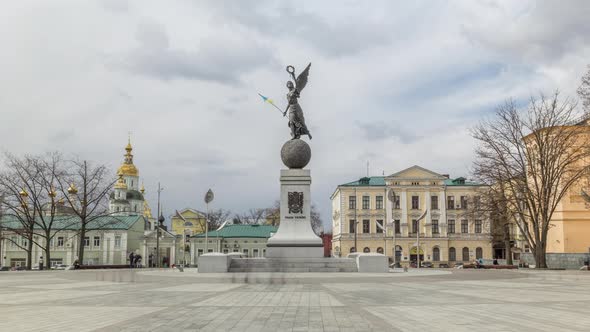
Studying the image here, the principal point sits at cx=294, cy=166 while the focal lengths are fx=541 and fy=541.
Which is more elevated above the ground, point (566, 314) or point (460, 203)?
point (460, 203)

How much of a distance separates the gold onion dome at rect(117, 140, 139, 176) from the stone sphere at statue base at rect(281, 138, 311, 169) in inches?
3512

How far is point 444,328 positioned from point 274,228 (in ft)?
259

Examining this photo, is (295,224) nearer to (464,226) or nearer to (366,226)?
(366,226)

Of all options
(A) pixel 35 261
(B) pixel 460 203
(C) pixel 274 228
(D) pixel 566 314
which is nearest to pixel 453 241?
(B) pixel 460 203

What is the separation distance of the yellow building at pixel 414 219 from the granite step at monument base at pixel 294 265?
50365 millimetres

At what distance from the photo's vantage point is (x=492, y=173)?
37469 millimetres

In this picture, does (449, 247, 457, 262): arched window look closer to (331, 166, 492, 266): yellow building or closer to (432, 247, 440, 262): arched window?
(331, 166, 492, 266): yellow building

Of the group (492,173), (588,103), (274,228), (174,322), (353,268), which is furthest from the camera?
(274,228)

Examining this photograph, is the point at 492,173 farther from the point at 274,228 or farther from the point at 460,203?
the point at 274,228

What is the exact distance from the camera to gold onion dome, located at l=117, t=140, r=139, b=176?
113250 mm

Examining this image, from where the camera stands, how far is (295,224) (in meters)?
29.2

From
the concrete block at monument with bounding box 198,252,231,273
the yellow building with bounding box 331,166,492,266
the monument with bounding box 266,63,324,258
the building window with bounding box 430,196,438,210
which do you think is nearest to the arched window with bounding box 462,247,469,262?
the yellow building with bounding box 331,166,492,266

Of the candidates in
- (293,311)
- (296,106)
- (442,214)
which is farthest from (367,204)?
(293,311)

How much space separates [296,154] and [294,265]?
659 cm
